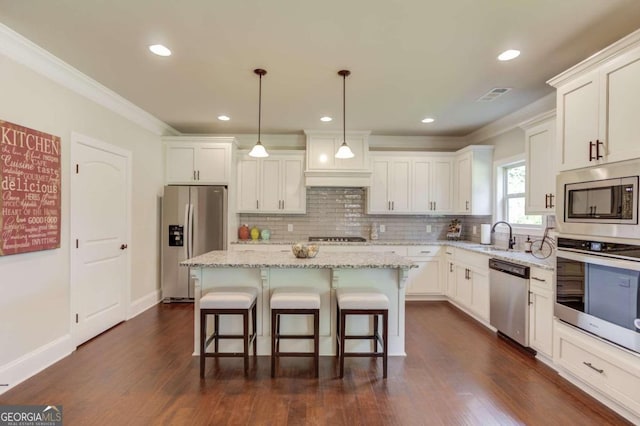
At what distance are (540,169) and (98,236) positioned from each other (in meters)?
4.60

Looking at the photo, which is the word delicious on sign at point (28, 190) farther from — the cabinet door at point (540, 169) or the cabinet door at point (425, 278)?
the cabinet door at point (540, 169)

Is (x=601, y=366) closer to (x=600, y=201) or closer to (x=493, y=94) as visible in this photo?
(x=600, y=201)

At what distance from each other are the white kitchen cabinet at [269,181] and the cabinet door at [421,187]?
1822 mm

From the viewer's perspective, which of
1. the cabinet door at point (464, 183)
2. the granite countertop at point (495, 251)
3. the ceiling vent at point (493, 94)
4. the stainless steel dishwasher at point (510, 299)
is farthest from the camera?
the cabinet door at point (464, 183)

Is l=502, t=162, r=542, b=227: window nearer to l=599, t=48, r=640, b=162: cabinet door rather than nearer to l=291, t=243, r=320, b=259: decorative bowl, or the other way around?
l=599, t=48, r=640, b=162: cabinet door

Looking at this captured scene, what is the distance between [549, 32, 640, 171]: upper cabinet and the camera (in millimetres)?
1965

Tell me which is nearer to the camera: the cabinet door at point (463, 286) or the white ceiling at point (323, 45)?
the white ceiling at point (323, 45)

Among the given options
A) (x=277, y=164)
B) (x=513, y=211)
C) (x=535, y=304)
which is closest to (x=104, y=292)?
(x=277, y=164)

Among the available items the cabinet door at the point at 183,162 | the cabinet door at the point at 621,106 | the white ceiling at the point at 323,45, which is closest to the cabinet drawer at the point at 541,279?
the cabinet door at the point at 621,106

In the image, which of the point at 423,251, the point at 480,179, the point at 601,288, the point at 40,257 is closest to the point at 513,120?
the point at 480,179

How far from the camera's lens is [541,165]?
3.09 m

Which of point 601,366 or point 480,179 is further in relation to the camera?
point 480,179

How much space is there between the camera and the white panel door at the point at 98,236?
10.0 feet

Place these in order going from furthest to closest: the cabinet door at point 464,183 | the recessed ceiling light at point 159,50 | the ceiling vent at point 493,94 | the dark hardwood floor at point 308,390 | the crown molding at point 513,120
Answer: the cabinet door at point 464,183
the crown molding at point 513,120
the ceiling vent at point 493,94
the recessed ceiling light at point 159,50
the dark hardwood floor at point 308,390
